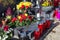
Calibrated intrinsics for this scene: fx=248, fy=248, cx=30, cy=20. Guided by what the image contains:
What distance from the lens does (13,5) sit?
11688 mm

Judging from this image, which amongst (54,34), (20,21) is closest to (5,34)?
(20,21)

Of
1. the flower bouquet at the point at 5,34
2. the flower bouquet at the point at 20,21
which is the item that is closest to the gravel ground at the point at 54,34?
the flower bouquet at the point at 20,21

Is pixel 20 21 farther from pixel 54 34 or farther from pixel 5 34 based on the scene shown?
pixel 5 34

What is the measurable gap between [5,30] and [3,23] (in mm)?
1775

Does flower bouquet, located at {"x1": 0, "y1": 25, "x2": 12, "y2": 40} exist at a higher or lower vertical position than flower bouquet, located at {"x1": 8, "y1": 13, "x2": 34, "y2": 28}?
higher

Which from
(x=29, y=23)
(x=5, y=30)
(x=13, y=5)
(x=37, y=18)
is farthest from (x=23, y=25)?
(x=13, y=5)

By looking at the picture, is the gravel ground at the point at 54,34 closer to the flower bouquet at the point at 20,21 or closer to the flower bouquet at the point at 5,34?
the flower bouquet at the point at 20,21

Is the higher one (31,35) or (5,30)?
(5,30)

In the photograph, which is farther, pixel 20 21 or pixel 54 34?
pixel 20 21

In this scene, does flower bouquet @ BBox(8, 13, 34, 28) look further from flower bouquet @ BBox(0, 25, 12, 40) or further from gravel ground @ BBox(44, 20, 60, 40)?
flower bouquet @ BBox(0, 25, 12, 40)

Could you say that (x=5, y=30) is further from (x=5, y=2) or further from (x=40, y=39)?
(x=5, y=2)

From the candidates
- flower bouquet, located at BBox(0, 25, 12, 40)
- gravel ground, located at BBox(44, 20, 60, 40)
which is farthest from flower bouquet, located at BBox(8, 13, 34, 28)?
flower bouquet, located at BBox(0, 25, 12, 40)

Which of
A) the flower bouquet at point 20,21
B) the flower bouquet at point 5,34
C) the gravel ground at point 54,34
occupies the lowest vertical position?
the gravel ground at point 54,34

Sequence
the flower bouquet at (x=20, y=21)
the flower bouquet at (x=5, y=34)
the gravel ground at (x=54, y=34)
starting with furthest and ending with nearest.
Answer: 1. the flower bouquet at (x=20, y=21)
2. the gravel ground at (x=54, y=34)
3. the flower bouquet at (x=5, y=34)
